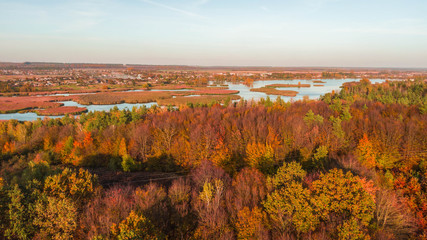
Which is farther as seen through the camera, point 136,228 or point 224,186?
point 224,186

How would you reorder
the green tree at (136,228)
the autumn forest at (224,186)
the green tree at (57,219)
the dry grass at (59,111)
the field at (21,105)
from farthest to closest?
the field at (21,105), the dry grass at (59,111), the autumn forest at (224,186), the green tree at (57,219), the green tree at (136,228)

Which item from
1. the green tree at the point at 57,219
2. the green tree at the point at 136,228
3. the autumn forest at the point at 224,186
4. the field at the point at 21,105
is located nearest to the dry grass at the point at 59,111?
the field at the point at 21,105

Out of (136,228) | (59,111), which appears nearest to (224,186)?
(136,228)

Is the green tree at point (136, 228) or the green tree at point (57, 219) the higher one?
the green tree at point (136, 228)

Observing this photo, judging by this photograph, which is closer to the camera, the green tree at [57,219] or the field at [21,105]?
the green tree at [57,219]

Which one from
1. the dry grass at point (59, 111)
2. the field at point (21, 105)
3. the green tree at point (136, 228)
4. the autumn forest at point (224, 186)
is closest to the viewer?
the green tree at point (136, 228)

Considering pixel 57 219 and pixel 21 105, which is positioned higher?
pixel 57 219

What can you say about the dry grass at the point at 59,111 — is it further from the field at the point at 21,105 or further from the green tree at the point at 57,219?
the green tree at the point at 57,219

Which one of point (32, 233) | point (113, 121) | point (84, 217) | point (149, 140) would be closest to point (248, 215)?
point (84, 217)

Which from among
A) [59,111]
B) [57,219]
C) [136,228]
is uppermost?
[136,228]

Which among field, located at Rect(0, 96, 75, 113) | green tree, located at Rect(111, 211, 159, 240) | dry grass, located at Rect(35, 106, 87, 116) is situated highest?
green tree, located at Rect(111, 211, 159, 240)

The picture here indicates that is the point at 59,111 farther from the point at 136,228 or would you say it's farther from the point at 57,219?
the point at 136,228

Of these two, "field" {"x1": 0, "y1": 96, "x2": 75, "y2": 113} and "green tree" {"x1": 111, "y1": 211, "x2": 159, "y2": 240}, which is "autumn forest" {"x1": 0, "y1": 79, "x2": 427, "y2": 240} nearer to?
"green tree" {"x1": 111, "y1": 211, "x2": 159, "y2": 240}

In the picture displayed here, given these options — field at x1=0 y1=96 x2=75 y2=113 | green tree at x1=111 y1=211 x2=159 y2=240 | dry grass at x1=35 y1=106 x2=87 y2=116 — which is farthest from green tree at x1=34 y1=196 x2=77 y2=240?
field at x1=0 y1=96 x2=75 y2=113
